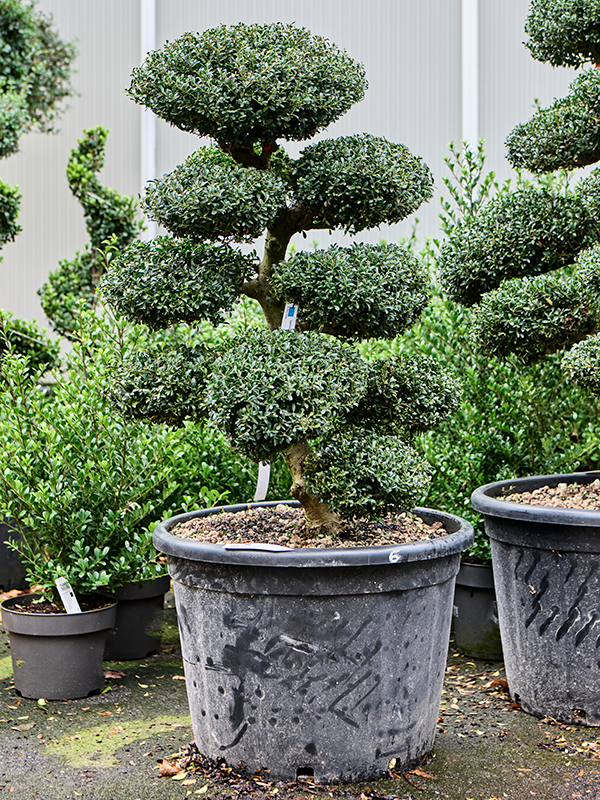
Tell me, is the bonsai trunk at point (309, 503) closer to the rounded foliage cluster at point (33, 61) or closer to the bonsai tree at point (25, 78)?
the bonsai tree at point (25, 78)

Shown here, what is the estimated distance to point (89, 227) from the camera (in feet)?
16.2

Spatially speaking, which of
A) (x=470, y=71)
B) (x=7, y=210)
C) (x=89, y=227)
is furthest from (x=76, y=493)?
(x=470, y=71)

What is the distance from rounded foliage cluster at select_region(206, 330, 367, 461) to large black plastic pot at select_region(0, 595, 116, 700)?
1087mm

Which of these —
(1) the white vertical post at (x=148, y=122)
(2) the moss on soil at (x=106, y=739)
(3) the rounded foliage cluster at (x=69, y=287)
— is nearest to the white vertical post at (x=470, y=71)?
(1) the white vertical post at (x=148, y=122)

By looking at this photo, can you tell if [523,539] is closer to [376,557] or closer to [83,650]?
[376,557]

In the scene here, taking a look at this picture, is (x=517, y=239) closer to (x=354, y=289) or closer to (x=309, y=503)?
(x=354, y=289)

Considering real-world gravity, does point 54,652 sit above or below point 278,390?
below

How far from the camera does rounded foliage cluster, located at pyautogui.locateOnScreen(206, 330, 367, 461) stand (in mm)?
2004

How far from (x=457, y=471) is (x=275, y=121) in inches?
66.1

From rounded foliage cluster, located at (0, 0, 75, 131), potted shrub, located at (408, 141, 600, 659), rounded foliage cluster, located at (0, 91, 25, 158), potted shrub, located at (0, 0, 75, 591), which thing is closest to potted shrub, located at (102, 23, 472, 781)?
potted shrub, located at (408, 141, 600, 659)

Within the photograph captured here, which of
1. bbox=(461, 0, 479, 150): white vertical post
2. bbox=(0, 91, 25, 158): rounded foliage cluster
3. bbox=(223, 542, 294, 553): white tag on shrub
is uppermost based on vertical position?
bbox=(461, 0, 479, 150): white vertical post

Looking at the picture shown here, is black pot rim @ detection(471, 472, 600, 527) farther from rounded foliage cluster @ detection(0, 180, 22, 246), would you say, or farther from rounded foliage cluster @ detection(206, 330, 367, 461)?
rounded foliage cluster @ detection(0, 180, 22, 246)

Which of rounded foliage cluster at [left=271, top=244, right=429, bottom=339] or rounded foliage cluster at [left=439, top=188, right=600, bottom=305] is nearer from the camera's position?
rounded foliage cluster at [left=271, top=244, right=429, bottom=339]

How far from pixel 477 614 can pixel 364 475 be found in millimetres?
1312
